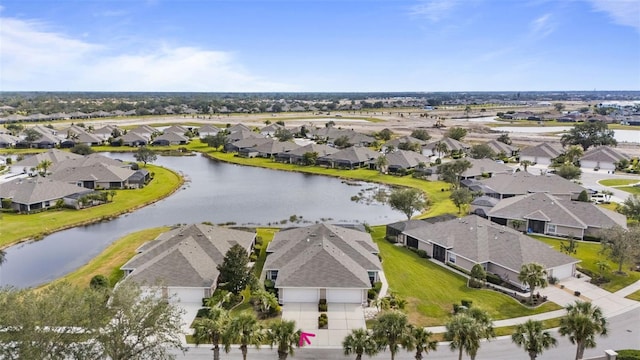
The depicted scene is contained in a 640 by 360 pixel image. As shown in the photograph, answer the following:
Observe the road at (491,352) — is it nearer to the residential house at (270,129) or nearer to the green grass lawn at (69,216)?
the green grass lawn at (69,216)

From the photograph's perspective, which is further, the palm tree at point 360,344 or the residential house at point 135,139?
the residential house at point 135,139

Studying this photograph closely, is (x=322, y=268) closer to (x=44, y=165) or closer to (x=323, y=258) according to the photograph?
(x=323, y=258)

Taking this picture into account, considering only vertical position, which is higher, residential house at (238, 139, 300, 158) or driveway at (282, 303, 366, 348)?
residential house at (238, 139, 300, 158)

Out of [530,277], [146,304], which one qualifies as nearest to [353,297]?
[530,277]

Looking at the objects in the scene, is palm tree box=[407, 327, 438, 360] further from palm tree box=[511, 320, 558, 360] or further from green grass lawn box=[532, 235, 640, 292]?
green grass lawn box=[532, 235, 640, 292]

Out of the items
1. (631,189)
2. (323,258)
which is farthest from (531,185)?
(323,258)

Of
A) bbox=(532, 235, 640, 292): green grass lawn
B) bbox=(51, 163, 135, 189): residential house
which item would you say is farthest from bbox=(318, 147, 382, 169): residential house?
bbox=(532, 235, 640, 292): green grass lawn

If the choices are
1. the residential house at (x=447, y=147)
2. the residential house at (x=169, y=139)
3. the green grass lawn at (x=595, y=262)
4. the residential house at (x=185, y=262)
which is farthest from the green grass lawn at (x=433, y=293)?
the residential house at (x=169, y=139)
